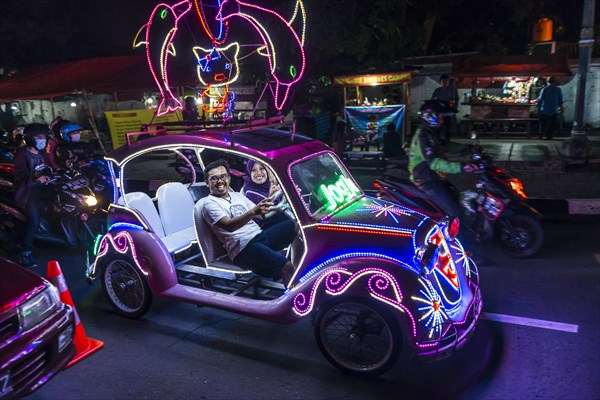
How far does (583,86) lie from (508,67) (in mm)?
4283

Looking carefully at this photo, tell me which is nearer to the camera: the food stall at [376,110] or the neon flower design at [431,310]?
the neon flower design at [431,310]

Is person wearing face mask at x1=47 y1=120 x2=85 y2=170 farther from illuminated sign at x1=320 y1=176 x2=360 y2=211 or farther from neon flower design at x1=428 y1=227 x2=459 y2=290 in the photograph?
neon flower design at x1=428 y1=227 x2=459 y2=290

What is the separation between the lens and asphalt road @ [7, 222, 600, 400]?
3.78 meters

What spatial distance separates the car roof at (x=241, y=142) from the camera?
4.27 metres

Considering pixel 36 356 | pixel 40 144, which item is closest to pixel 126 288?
pixel 36 356

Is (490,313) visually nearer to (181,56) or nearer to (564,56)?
(564,56)

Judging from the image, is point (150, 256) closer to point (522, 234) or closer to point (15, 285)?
point (15, 285)

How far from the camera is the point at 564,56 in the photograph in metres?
15.4

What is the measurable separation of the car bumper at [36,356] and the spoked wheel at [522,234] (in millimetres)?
5015

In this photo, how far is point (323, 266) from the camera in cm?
392

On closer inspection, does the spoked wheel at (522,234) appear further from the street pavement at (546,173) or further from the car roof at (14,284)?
the car roof at (14,284)

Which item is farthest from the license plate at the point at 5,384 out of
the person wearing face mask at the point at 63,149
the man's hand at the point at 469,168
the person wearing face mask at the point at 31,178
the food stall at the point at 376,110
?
the food stall at the point at 376,110

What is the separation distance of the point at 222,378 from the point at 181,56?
14849 mm

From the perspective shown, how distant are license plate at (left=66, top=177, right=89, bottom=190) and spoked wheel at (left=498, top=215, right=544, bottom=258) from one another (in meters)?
5.88
